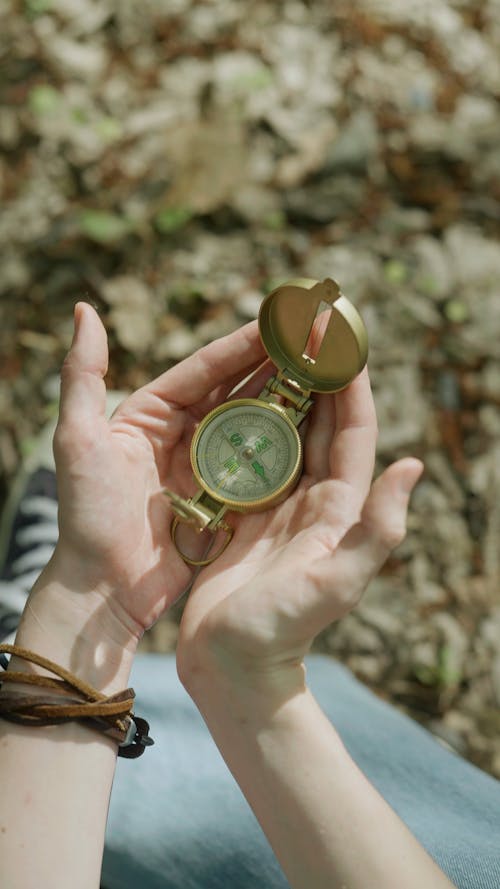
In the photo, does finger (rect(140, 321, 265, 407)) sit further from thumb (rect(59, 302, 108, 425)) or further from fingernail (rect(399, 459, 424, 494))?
fingernail (rect(399, 459, 424, 494))

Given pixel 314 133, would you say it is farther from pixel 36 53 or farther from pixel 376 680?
pixel 376 680

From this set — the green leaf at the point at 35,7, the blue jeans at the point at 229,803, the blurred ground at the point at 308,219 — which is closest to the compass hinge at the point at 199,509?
the blue jeans at the point at 229,803

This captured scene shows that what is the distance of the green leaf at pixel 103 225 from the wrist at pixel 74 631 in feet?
7.47

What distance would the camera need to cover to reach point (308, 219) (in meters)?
4.18


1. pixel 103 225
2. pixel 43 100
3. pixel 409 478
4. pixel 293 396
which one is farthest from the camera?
pixel 43 100

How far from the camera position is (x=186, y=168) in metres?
4.19

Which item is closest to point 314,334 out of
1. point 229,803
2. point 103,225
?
point 229,803

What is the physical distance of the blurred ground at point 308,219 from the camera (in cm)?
373

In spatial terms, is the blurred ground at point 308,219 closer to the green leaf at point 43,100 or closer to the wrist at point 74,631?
the green leaf at point 43,100

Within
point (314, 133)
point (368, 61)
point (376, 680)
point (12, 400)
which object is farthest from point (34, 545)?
point (368, 61)

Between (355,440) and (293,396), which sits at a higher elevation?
(355,440)

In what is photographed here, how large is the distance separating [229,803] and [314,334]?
145 centimetres

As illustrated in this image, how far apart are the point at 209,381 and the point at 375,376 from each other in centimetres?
164

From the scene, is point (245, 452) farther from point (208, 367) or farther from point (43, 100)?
point (43, 100)
